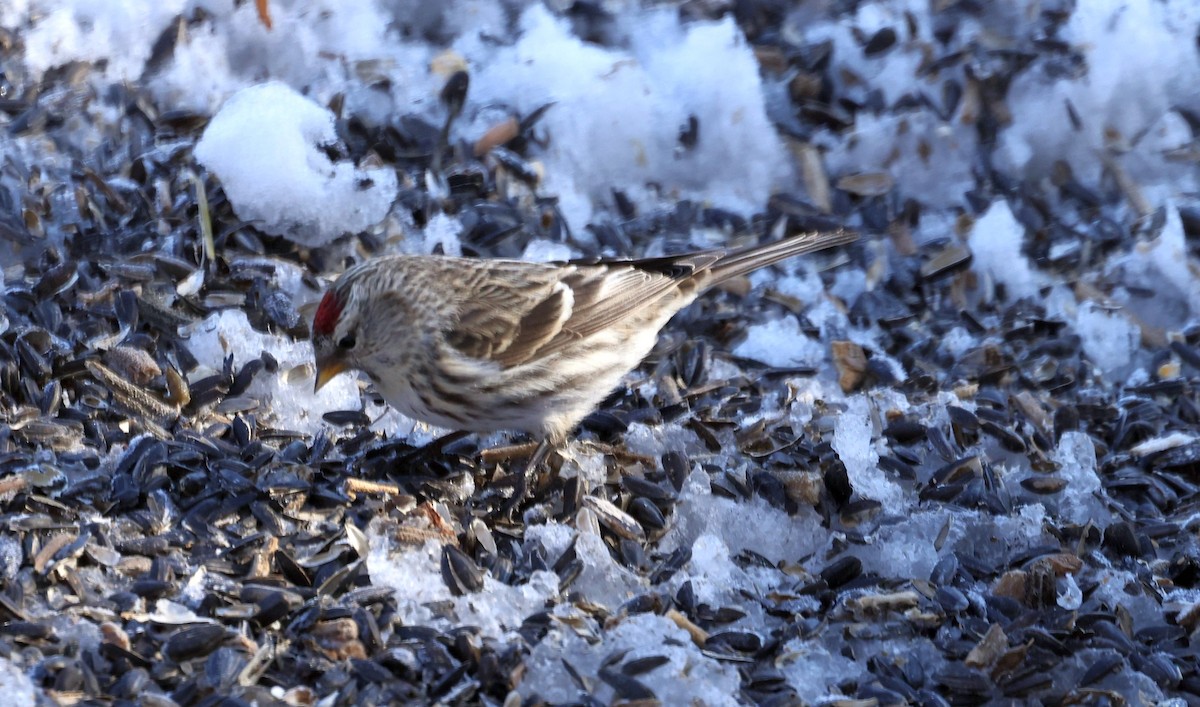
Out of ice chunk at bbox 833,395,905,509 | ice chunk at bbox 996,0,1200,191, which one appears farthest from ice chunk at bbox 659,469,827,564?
ice chunk at bbox 996,0,1200,191

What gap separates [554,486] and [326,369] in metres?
0.85

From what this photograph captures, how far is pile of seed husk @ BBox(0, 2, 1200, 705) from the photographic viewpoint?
11.8 feet

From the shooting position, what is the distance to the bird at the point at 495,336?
14.4 ft

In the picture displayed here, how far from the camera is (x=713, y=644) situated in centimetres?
381

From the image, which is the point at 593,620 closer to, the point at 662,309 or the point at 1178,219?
the point at 662,309

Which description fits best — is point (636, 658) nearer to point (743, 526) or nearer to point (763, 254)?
point (743, 526)

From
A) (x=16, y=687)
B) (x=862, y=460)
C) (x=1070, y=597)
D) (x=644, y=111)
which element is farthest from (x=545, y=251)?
(x=16, y=687)

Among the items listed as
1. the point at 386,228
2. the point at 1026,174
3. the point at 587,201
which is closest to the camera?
the point at 386,228

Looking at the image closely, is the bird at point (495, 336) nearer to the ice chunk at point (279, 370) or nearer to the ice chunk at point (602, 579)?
the ice chunk at point (279, 370)

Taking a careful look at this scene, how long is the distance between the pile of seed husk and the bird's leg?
41 mm

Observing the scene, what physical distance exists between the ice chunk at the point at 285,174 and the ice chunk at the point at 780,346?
1638 millimetres

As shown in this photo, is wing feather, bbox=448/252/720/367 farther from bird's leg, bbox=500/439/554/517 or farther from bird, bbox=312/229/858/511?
bird's leg, bbox=500/439/554/517

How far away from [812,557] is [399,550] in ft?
4.31

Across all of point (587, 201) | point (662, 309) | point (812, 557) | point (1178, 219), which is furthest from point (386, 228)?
point (1178, 219)
